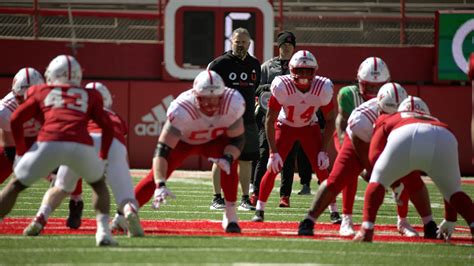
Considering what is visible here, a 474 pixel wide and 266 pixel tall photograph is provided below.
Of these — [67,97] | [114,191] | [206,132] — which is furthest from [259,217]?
[67,97]

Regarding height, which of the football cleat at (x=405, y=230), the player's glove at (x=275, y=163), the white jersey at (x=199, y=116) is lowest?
the football cleat at (x=405, y=230)

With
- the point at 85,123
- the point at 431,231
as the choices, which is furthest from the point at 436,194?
the point at 85,123

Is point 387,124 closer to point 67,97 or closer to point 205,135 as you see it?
point 205,135

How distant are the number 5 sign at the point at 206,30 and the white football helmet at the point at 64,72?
A: 931cm

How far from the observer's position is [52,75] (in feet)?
27.2

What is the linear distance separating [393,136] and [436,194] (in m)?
6.42

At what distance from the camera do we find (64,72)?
27.1 feet

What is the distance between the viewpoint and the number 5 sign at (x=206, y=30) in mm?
17578

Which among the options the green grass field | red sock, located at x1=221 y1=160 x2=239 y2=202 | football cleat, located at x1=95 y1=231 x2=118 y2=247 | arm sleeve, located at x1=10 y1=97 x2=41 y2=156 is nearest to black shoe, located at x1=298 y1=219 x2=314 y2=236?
the green grass field

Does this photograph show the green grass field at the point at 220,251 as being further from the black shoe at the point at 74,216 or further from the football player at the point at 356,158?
the black shoe at the point at 74,216

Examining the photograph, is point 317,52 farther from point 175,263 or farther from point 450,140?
point 175,263

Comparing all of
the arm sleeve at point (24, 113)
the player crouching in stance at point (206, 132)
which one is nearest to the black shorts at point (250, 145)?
the player crouching in stance at point (206, 132)

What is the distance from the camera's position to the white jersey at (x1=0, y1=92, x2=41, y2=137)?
10211 millimetres

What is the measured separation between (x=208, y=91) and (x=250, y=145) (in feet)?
9.79
